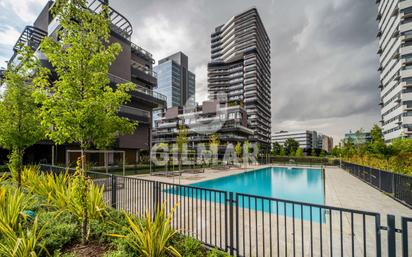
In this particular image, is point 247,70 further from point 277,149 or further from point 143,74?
point 143,74

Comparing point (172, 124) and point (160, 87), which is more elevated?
point (160, 87)

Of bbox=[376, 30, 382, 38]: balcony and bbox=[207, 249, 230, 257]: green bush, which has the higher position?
bbox=[376, 30, 382, 38]: balcony

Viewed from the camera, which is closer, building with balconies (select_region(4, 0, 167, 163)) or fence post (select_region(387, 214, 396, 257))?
fence post (select_region(387, 214, 396, 257))

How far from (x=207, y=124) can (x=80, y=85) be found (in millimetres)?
54355

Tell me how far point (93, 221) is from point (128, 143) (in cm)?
2142

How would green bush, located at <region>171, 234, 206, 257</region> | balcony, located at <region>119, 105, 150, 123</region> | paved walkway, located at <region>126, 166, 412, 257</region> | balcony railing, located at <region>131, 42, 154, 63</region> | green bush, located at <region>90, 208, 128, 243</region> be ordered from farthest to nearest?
balcony railing, located at <region>131, 42, 154, 63</region>
balcony, located at <region>119, 105, 150, 123</region>
green bush, located at <region>90, 208, 128, 243</region>
green bush, located at <region>171, 234, 206, 257</region>
paved walkway, located at <region>126, 166, 412, 257</region>

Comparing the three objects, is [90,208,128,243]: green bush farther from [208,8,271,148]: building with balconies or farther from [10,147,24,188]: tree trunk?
[208,8,271,148]: building with balconies

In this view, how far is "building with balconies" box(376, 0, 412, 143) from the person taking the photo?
3712 cm

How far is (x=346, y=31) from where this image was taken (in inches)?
649

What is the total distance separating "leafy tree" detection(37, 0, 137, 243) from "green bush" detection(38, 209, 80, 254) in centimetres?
36

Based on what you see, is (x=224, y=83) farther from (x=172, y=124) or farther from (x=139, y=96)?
(x=139, y=96)

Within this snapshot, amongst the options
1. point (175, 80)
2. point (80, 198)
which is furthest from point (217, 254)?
→ point (175, 80)

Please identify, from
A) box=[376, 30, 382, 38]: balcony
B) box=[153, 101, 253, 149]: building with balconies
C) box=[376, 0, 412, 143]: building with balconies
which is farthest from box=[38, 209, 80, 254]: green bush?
box=[376, 30, 382, 38]: balcony

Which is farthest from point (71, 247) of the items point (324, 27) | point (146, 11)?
point (324, 27)
